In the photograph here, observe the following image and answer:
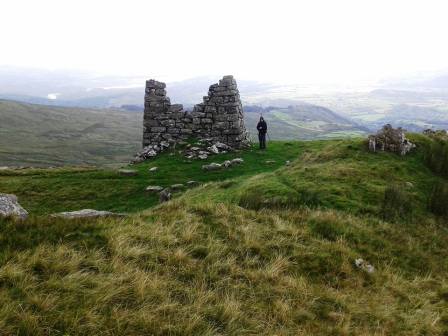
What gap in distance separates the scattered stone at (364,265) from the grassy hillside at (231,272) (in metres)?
0.13

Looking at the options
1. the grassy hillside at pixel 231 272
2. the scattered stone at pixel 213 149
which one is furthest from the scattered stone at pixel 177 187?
the grassy hillside at pixel 231 272

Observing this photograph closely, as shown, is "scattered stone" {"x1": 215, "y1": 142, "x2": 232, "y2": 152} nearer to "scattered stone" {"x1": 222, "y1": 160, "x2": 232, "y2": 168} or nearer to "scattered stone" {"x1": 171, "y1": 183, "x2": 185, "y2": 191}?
"scattered stone" {"x1": 222, "y1": 160, "x2": 232, "y2": 168}

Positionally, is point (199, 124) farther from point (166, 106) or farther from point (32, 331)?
point (32, 331)

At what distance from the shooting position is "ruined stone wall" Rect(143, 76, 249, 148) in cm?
3862

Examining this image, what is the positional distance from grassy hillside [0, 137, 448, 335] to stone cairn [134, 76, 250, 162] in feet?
75.4

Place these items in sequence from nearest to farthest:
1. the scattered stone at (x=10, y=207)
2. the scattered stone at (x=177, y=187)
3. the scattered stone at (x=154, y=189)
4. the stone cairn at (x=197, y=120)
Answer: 1. the scattered stone at (x=10, y=207)
2. the scattered stone at (x=177, y=187)
3. the scattered stone at (x=154, y=189)
4. the stone cairn at (x=197, y=120)

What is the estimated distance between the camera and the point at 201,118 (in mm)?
39188

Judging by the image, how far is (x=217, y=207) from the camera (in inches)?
488

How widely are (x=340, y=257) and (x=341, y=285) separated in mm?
1104

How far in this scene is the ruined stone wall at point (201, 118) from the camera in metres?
38.6

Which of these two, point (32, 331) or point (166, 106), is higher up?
point (166, 106)

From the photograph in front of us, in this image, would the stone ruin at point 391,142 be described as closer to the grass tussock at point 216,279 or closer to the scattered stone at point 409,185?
the scattered stone at point 409,185

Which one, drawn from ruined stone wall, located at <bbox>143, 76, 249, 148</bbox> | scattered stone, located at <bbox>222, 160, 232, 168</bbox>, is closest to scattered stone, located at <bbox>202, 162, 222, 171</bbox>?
scattered stone, located at <bbox>222, 160, 232, 168</bbox>

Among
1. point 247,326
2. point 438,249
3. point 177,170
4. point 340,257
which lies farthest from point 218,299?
point 177,170
